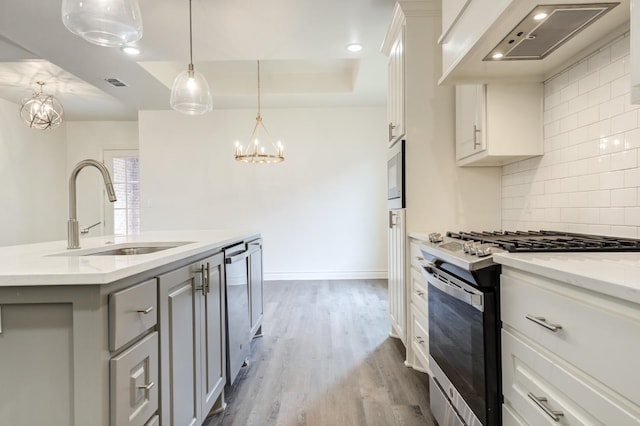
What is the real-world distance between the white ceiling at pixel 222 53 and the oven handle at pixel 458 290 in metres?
A: 2.03

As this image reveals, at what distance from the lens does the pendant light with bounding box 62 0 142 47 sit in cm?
151

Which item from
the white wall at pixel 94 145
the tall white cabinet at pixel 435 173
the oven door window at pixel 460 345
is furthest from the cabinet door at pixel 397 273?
the white wall at pixel 94 145

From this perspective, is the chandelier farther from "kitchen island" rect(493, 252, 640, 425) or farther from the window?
"kitchen island" rect(493, 252, 640, 425)

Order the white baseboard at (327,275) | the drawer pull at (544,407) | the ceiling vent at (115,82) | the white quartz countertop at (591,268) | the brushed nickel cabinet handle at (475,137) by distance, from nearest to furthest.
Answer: the white quartz countertop at (591,268)
the drawer pull at (544,407)
the brushed nickel cabinet handle at (475,137)
the ceiling vent at (115,82)
the white baseboard at (327,275)

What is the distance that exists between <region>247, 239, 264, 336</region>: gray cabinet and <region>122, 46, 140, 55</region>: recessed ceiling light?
6.85 feet

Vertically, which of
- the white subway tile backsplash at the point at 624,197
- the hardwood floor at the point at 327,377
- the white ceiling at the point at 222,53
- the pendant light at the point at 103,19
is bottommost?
the hardwood floor at the point at 327,377

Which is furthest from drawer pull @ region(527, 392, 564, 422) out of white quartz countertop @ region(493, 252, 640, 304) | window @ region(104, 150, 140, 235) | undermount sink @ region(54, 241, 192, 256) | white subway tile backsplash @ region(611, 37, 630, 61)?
window @ region(104, 150, 140, 235)

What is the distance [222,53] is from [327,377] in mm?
2945

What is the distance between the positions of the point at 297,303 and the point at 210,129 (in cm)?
297

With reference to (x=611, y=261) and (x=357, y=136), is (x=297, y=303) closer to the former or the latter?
(x=357, y=136)

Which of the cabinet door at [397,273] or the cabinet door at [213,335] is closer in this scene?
the cabinet door at [213,335]

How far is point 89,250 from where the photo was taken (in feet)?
5.42

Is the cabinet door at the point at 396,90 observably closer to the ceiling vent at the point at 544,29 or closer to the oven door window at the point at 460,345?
the ceiling vent at the point at 544,29

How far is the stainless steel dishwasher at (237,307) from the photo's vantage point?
6.43 ft
